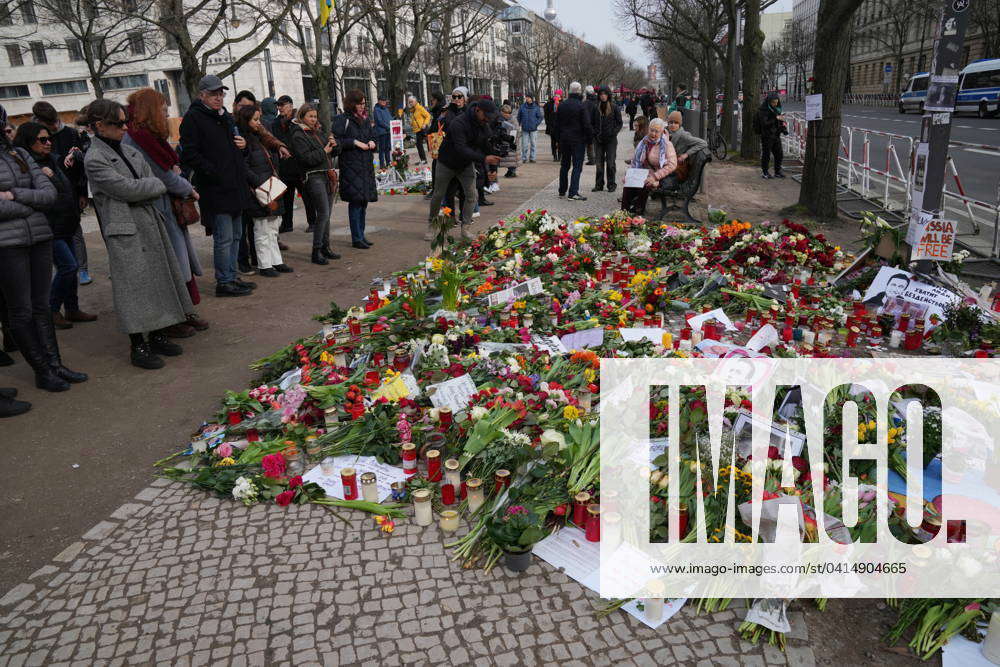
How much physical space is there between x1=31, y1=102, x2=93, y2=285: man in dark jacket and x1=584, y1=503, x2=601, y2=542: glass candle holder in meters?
5.49

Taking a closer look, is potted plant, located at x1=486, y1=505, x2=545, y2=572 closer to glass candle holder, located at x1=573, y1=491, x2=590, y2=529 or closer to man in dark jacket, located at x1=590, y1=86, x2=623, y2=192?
glass candle holder, located at x1=573, y1=491, x2=590, y2=529

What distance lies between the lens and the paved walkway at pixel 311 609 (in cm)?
252

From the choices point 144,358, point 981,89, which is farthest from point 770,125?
point 981,89

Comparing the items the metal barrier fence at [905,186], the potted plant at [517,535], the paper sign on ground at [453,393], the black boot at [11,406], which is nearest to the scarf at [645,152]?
the metal barrier fence at [905,186]

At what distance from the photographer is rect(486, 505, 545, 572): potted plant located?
2889 mm

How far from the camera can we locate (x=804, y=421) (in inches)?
135

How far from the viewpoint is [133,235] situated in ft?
16.3

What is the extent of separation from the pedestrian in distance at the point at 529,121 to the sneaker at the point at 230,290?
1173 centimetres

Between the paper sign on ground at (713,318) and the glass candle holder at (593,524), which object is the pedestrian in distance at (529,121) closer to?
the paper sign on ground at (713,318)

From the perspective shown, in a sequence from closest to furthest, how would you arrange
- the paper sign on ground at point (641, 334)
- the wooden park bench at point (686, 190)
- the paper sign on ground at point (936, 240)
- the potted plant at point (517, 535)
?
1. the potted plant at point (517, 535)
2. the paper sign on ground at point (641, 334)
3. the paper sign on ground at point (936, 240)
4. the wooden park bench at point (686, 190)

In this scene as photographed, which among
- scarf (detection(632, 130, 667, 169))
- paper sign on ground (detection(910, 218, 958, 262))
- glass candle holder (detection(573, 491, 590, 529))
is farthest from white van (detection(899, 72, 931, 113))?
glass candle holder (detection(573, 491, 590, 529))

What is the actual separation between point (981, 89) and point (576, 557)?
37715mm

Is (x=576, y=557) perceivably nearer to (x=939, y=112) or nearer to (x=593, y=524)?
(x=593, y=524)

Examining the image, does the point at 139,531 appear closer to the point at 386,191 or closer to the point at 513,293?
the point at 513,293
